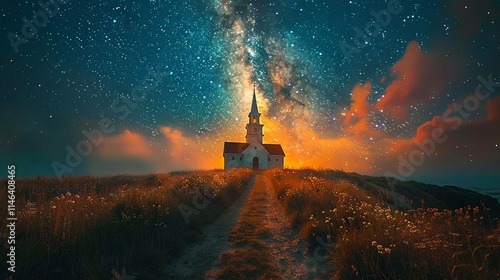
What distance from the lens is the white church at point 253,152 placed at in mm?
56531

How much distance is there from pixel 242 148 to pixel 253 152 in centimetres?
398

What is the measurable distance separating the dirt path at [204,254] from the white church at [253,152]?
151 feet

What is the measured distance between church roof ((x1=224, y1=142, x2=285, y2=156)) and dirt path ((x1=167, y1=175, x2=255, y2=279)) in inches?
1904

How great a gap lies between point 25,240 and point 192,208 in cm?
597

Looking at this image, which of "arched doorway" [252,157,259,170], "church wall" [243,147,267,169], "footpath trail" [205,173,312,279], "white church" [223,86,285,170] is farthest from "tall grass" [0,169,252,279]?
"arched doorway" [252,157,259,170]

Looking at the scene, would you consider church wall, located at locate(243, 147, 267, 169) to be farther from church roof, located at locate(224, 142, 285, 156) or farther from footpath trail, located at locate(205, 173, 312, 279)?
footpath trail, located at locate(205, 173, 312, 279)

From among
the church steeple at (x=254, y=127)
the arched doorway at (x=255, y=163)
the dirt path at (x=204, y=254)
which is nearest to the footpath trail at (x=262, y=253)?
the dirt path at (x=204, y=254)

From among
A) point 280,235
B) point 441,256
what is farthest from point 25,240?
point 441,256

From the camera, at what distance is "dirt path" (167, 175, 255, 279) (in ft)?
18.5

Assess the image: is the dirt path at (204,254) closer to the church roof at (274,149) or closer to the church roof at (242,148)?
the church roof at (242,148)

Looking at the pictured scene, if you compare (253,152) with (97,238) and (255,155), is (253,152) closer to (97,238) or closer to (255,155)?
(255,155)

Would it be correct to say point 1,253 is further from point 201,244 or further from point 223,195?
point 223,195

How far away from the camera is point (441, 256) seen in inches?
171

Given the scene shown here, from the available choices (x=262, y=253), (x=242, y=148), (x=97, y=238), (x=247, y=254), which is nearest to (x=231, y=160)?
(x=242, y=148)
